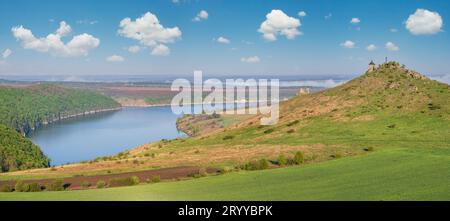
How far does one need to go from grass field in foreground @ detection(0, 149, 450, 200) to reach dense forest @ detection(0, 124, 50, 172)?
2439 inches

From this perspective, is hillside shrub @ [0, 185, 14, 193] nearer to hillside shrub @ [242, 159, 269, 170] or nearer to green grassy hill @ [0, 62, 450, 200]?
green grassy hill @ [0, 62, 450, 200]

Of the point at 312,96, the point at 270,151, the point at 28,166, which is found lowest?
the point at 28,166

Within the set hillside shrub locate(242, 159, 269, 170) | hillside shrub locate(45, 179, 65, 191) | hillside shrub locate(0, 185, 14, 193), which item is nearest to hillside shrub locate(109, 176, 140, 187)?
hillside shrub locate(45, 179, 65, 191)

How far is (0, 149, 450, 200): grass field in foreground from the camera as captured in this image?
60.2 feet

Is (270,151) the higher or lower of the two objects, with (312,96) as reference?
lower

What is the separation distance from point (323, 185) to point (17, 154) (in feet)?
265

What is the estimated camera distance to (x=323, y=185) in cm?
2117

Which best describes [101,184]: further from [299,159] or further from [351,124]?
[351,124]

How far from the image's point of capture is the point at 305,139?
1753 inches

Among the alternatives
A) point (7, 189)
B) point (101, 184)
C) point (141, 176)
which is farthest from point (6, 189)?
point (141, 176)
